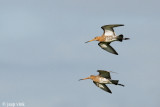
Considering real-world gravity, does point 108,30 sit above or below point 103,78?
above

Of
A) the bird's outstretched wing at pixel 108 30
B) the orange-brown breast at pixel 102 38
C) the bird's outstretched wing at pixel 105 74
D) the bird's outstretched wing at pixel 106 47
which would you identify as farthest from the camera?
the bird's outstretched wing at pixel 106 47

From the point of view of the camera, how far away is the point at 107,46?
87500mm

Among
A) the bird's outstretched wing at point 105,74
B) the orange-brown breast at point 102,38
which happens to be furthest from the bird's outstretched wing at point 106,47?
the bird's outstretched wing at point 105,74

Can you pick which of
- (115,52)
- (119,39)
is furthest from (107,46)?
(119,39)

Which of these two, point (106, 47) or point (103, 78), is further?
point (106, 47)

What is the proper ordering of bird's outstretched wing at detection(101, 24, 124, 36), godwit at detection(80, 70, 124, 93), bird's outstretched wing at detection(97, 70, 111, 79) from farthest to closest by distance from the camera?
bird's outstretched wing at detection(101, 24, 124, 36) → bird's outstretched wing at detection(97, 70, 111, 79) → godwit at detection(80, 70, 124, 93)

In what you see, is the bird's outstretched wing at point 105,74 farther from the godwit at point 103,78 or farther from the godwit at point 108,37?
the godwit at point 108,37

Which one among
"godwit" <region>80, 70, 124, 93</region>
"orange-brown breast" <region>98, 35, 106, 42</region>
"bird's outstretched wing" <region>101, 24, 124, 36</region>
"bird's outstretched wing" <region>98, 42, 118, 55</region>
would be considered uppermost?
"bird's outstretched wing" <region>101, 24, 124, 36</region>

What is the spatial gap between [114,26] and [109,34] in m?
1.49

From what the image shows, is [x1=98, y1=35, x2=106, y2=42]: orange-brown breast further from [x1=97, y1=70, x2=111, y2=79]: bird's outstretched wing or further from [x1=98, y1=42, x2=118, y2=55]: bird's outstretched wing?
[x1=97, y1=70, x2=111, y2=79]: bird's outstretched wing

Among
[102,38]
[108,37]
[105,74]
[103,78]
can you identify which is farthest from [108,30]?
[103,78]

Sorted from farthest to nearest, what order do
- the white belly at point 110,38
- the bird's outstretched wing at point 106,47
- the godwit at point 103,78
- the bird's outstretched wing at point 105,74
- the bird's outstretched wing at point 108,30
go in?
1. the bird's outstretched wing at point 106,47
2. the bird's outstretched wing at point 108,30
3. the white belly at point 110,38
4. the bird's outstretched wing at point 105,74
5. the godwit at point 103,78

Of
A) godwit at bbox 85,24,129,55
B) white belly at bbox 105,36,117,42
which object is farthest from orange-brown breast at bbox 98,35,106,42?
white belly at bbox 105,36,117,42

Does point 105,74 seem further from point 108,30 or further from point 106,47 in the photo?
point 106,47
